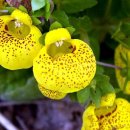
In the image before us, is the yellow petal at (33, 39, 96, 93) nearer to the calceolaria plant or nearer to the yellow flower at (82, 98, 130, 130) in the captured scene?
the calceolaria plant

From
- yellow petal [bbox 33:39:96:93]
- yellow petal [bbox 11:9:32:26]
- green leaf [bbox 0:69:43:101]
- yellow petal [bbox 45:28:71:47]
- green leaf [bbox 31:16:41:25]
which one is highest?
yellow petal [bbox 11:9:32:26]

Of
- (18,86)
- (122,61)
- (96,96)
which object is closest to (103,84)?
(96,96)

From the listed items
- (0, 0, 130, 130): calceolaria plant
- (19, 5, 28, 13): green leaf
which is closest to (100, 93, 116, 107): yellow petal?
(0, 0, 130, 130): calceolaria plant

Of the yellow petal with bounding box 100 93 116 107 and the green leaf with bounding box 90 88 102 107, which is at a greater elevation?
the green leaf with bounding box 90 88 102 107

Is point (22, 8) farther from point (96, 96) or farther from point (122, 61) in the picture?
point (122, 61)

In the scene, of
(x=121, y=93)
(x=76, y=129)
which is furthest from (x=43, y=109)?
(x=121, y=93)
